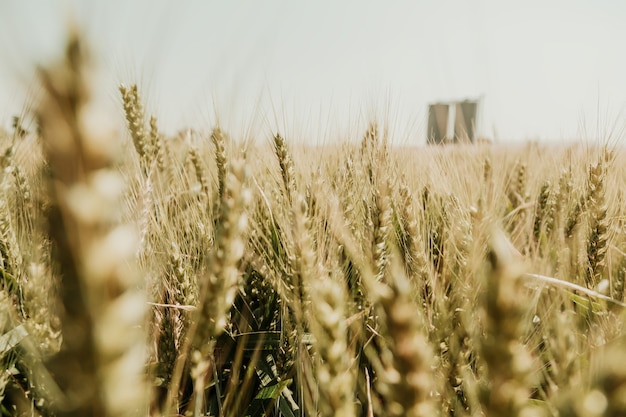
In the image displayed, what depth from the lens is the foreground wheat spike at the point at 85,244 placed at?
0.89 feet

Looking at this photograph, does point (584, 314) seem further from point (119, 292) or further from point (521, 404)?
point (119, 292)

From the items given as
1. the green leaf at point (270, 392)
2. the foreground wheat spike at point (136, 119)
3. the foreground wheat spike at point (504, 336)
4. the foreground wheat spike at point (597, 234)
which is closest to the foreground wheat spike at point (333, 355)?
the foreground wheat spike at point (504, 336)

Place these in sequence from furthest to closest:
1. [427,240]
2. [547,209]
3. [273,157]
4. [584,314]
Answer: [547,209], [273,157], [427,240], [584,314]

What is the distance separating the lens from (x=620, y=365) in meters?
0.31

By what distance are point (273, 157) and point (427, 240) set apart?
1.73ft

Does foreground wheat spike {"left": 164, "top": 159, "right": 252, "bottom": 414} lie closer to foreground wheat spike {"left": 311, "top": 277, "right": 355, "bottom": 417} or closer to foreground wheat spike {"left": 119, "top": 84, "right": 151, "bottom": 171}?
foreground wheat spike {"left": 311, "top": 277, "right": 355, "bottom": 417}

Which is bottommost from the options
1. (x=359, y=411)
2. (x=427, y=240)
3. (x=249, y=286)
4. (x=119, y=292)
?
(x=359, y=411)

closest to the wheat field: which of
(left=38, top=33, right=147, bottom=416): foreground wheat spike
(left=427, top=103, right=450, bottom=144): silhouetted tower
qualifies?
(left=38, top=33, right=147, bottom=416): foreground wheat spike

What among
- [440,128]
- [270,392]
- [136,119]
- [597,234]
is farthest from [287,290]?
[440,128]

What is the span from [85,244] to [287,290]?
23.5 inches

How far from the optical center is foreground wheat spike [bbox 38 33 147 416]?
0.27 meters

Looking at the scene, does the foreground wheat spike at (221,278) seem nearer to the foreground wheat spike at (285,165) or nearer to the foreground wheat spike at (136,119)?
the foreground wheat spike at (285,165)

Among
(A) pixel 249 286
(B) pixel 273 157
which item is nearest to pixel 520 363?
(A) pixel 249 286

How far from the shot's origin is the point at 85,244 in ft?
0.89
